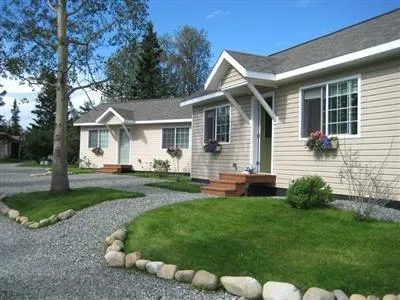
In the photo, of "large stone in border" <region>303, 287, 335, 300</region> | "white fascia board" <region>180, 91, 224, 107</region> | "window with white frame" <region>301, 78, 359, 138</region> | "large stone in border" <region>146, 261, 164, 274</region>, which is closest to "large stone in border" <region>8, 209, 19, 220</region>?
"large stone in border" <region>146, 261, 164, 274</region>

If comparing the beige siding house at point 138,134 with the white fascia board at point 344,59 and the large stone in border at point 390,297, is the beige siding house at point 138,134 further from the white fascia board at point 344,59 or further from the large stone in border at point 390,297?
the large stone in border at point 390,297

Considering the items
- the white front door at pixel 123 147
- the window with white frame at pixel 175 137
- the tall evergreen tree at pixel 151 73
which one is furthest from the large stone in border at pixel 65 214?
the tall evergreen tree at pixel 151 73

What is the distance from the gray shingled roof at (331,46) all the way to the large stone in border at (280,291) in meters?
5.80

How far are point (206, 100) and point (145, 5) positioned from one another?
4229mm

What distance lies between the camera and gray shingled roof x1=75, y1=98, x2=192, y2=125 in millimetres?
24803

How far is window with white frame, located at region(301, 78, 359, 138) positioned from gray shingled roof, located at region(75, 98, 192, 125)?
39.6 feet

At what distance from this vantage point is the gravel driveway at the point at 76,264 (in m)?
5.89

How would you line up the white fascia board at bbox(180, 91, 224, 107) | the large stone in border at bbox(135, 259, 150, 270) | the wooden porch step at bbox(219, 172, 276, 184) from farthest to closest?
the white fascia board at bbox(180, 91, 224, 107) < the wooden porch step at bbox(219, 172, 276, 184) < the large stone in border at bbox(135, 259, 150, 270)

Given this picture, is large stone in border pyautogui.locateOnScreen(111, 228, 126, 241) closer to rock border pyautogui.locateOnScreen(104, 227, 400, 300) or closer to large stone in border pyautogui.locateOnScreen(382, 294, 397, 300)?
rock border pyautogui.locateOnScreen(104, 227, 400, 300)

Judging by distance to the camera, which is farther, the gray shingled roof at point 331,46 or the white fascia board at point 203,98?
the white fascia board at point 203,98

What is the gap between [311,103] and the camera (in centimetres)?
1184

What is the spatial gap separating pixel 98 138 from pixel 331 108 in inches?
797

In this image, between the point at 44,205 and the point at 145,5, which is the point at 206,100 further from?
the point at 44,205

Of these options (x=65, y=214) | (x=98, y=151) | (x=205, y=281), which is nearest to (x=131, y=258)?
(x=205, y=281)
